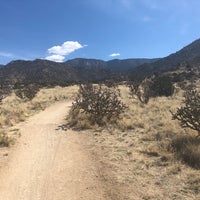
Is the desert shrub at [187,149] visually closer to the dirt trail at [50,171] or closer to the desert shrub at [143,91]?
the dirt trail at [50,171]

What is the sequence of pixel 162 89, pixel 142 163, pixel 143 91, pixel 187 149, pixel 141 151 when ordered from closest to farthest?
pixel 142 163, pixel 187 149, pixel 141 151, pixel 143 91, pixel 162 89

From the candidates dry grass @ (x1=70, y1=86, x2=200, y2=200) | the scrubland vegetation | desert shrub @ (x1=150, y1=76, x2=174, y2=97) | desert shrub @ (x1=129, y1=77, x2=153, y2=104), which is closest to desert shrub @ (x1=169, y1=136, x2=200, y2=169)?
the scrubland vegetation

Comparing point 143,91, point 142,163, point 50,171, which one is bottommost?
point 142,163

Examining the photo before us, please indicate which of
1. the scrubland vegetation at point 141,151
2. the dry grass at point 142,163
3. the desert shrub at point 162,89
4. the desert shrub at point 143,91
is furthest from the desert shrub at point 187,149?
the desert shrub at point 162,89

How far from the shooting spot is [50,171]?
920cm

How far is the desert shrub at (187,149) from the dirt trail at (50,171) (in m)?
2.75

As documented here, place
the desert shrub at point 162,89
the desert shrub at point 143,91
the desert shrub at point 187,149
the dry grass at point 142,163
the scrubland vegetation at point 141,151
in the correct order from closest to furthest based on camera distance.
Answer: the dry grass at point 142,163 < the scrubland vegetation at point 141,151 < the desert shrub at point 187,149 < the desert shrub at point 143,91 < the desert shrub at point 162,89

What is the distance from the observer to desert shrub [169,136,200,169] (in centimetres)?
943

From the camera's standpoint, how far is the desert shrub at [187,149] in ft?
30.9

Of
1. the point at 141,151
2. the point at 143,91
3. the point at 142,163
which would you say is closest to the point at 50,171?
the point at 142,163

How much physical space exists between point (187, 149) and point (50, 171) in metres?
4.38

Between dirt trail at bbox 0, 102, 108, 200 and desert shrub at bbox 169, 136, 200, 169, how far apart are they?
9.02 feet

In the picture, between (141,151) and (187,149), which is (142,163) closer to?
(141,151)

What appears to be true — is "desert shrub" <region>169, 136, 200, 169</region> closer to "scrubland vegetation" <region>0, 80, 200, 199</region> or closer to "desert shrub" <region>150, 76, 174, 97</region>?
"scrubland vegetation" <region>0, 80, 200, 199</region>
